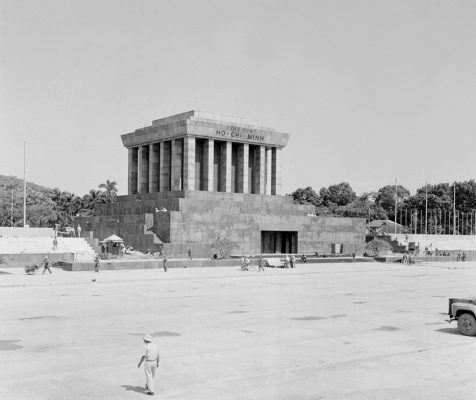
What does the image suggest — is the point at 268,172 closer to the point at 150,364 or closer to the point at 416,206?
the point at 150,364

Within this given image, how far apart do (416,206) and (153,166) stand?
3282 inches

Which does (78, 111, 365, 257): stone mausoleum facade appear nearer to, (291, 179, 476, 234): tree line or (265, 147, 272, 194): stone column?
(265, 147, 272, 194): stone column

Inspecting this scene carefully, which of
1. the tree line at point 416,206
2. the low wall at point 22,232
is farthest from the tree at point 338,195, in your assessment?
the low wall at point 22,232

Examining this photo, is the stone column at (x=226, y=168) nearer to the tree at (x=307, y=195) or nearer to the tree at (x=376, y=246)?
the tree at (x=376, y=246)

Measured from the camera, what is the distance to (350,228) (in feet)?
238

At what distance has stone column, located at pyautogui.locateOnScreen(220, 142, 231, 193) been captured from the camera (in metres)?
69.6

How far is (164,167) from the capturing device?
71.4 metres

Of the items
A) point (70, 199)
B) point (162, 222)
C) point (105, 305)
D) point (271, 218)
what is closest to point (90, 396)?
point (105, 305)

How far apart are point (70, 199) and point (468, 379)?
10374 cm

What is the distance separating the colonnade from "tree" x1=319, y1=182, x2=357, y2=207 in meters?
75.2

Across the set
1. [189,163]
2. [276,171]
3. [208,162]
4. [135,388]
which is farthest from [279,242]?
[135,388]

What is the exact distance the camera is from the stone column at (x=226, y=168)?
69.6m

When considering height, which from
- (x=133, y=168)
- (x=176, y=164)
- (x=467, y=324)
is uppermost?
(x=133, y=168)

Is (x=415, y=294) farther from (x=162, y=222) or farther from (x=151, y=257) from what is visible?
(x=162, y=222)
